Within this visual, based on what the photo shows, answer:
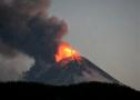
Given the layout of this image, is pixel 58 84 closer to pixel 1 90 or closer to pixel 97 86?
pixel 97 86

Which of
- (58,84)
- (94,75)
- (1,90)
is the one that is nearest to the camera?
(1,90)

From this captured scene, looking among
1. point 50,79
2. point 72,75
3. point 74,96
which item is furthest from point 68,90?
point 72,75

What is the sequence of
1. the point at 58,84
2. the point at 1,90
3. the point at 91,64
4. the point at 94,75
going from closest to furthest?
the point at 1,90, the point at 91,64, the point at 58,84, the point at 94,75

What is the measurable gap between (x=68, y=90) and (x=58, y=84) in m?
3.80

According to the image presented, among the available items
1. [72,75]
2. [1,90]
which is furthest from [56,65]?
[1,90]

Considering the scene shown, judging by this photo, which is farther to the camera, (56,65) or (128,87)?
(56,65)

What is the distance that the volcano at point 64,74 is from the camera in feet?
98.6

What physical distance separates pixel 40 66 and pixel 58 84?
1.98 meters

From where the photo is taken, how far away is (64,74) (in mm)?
31844

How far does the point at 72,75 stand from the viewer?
1399 inches

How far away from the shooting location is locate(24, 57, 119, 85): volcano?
30047 millimetres

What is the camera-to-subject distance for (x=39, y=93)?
2783 cm

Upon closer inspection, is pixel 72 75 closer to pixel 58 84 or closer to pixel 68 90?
pixel 58 84

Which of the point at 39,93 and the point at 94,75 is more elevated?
the point at 94,75
